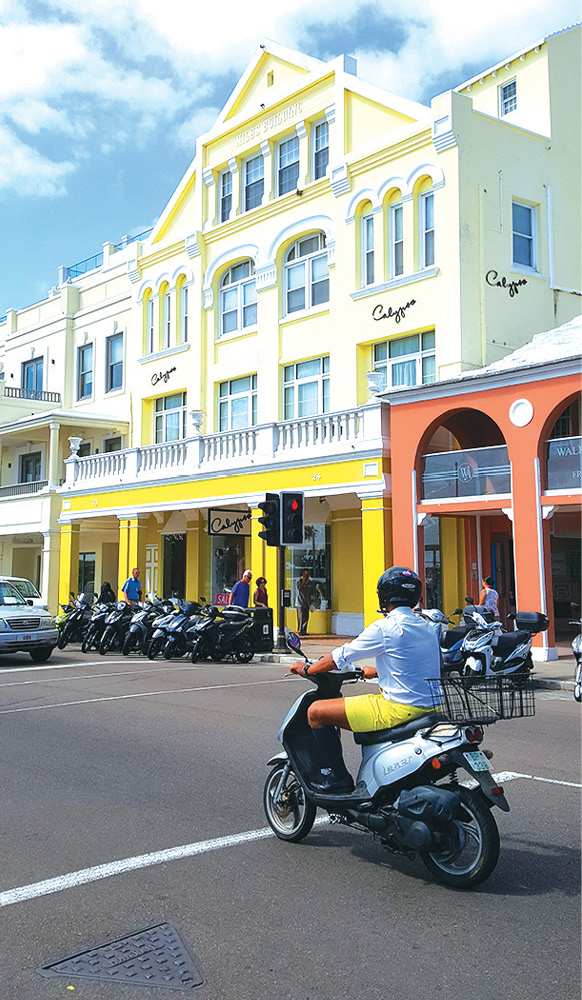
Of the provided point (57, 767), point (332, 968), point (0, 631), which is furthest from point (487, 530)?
point (332, 968)

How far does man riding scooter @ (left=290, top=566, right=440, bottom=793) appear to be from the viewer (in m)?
5.43

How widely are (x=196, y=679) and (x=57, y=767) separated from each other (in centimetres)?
723

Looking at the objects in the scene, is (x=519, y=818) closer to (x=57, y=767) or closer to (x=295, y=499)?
(x=57, y=767)

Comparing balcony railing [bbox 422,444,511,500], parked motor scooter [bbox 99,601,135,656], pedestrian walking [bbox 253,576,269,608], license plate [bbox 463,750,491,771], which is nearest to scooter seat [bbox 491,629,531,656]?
balcony railing [bbox 422,444,511,500]

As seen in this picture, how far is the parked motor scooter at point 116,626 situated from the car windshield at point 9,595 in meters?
2.00

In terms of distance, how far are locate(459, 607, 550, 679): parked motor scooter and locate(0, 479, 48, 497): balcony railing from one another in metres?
22.1

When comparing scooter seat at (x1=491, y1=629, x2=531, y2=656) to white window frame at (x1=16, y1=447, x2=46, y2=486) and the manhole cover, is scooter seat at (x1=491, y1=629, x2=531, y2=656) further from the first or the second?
white window frame at (x1=16, y1=447, x2=46, y2=486)

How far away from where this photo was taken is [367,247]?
24062mm

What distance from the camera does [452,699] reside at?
533 centimetres

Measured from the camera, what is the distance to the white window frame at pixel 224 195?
28.8 meters

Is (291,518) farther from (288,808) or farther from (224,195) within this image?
(224,195)

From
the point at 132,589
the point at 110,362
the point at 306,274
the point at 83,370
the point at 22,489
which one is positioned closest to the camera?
the point at 132,589

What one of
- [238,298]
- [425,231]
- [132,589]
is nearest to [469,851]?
[425,231]

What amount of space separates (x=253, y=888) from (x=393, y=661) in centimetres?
147
